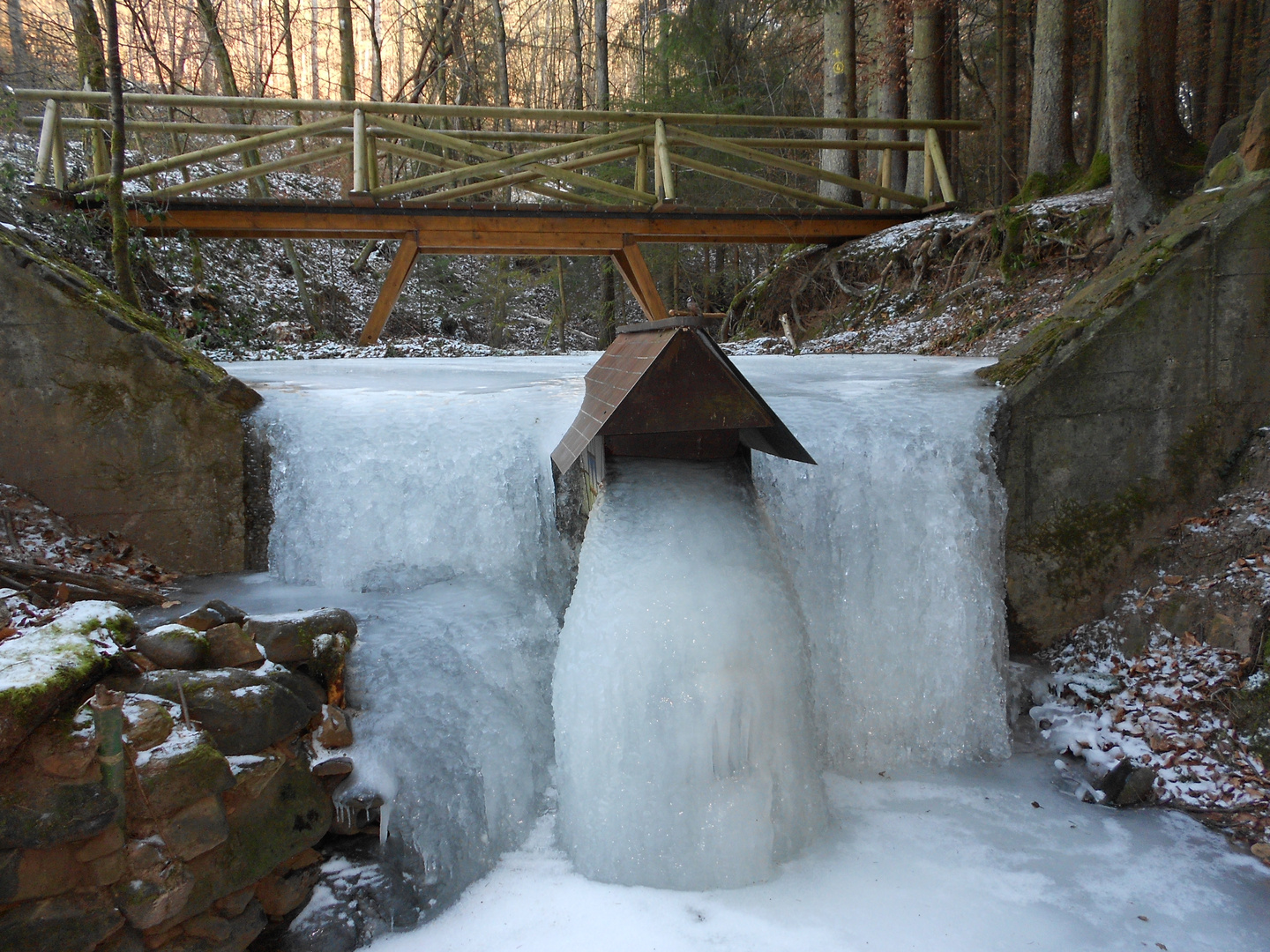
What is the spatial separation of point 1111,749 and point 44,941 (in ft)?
15.7

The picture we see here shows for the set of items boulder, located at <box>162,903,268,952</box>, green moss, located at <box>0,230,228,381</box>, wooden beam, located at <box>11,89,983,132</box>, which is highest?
wooden beam, located at <box>11,89,983,132</box>

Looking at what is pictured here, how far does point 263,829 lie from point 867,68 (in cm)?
1428

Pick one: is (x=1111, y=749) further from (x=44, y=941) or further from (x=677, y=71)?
(x=677, y=71)

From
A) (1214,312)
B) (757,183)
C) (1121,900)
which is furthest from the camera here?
(757,183)

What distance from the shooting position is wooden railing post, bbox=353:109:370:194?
7766 mm

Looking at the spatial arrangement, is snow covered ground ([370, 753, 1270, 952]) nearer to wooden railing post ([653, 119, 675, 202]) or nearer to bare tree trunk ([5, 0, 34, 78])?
wooden railing post ([653, 119, 675, 202])

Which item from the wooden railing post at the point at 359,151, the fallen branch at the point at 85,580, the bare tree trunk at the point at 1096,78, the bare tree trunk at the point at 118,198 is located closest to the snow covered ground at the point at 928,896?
the fallen branch at the point at 85,580

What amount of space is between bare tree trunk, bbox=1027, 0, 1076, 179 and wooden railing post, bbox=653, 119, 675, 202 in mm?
4354

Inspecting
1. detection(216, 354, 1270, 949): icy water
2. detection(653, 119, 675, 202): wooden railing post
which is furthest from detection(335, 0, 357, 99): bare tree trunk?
detection(216, 354, 1270, 949): icy water

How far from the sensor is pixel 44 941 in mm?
2381

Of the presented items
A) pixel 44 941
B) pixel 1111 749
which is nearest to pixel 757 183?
pixel 1111 749

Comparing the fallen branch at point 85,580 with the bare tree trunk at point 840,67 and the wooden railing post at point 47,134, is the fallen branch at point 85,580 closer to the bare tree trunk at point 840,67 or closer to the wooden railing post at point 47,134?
the wooden railing post at point 47,134

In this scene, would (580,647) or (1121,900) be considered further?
(580,647)

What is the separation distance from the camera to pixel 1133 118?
239 inches
